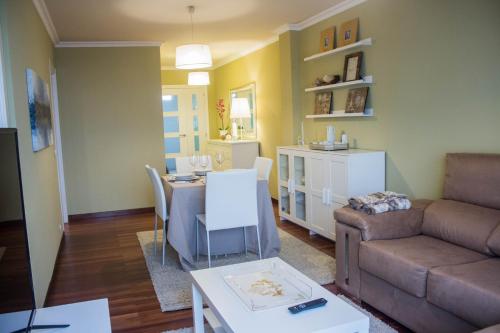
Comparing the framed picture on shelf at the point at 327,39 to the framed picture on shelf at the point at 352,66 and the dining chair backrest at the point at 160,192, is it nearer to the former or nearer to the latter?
the framed picture on shelf at the point at 352,66

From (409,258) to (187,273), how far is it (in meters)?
1.93

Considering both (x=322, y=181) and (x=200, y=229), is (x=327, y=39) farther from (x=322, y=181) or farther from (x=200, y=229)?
(x=200, y=229)

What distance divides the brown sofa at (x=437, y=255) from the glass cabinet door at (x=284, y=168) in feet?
6.79

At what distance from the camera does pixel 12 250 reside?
4.72 feet

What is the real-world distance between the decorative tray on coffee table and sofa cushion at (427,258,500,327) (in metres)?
0.71

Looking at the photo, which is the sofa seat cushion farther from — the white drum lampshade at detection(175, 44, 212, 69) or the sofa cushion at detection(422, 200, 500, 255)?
the white drum lampshade at detection(175, 44, 212, 69)

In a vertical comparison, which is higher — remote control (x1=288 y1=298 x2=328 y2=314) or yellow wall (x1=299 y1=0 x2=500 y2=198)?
yellow wall (x1=299 y1=0 x2=500 y2=198)

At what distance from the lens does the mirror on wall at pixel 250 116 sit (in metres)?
7.15

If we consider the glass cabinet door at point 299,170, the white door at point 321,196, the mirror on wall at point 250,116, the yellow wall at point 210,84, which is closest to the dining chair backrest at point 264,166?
the white door at point 321,196

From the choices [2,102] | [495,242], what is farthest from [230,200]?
[495,242]

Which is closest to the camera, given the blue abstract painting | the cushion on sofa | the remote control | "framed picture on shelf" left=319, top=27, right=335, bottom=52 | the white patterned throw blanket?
the remote control

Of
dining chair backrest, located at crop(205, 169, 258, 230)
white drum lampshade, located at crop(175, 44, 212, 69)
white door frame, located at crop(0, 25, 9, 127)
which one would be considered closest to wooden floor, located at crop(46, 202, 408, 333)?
dining chair backrest, located at crop(205, 169, 258, 230)

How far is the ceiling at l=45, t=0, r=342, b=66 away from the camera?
429cm

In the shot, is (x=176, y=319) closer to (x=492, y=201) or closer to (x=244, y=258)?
(x=244, y=258)
